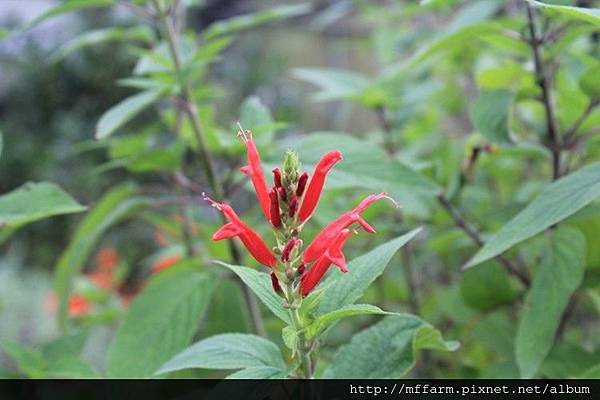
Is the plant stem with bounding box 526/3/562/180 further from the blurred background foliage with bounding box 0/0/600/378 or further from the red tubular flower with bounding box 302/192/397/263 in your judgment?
the red tubular flower with bounding box 302/192/397/263

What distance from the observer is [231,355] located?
54 cm

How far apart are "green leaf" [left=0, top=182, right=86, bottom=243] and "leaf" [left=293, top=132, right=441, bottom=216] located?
0.85 feet

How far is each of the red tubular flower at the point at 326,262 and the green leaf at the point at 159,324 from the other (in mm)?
290

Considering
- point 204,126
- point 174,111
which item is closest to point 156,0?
point 204,126

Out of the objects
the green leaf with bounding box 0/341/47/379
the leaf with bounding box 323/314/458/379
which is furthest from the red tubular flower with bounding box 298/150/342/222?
the green leaf with bounding box 0/341/47/379

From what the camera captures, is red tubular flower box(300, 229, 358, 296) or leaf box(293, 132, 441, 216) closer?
red tubular flower box(300, 229, 358, 296)

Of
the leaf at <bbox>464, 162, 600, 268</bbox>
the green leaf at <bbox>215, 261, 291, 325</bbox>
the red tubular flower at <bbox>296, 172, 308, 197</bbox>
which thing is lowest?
the leaf at <bbox>464, 162, 600, 268</bbox>

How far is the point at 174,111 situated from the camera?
1161mm

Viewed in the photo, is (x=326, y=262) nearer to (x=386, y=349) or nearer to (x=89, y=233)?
(x=386, y=349)

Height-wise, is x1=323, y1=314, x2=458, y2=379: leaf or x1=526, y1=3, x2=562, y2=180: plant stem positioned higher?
x1=526, y1=3, x2=562, y2=180: plant stem

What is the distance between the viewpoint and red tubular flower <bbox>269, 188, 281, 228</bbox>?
0.49 metres

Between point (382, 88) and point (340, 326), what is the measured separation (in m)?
0.45
